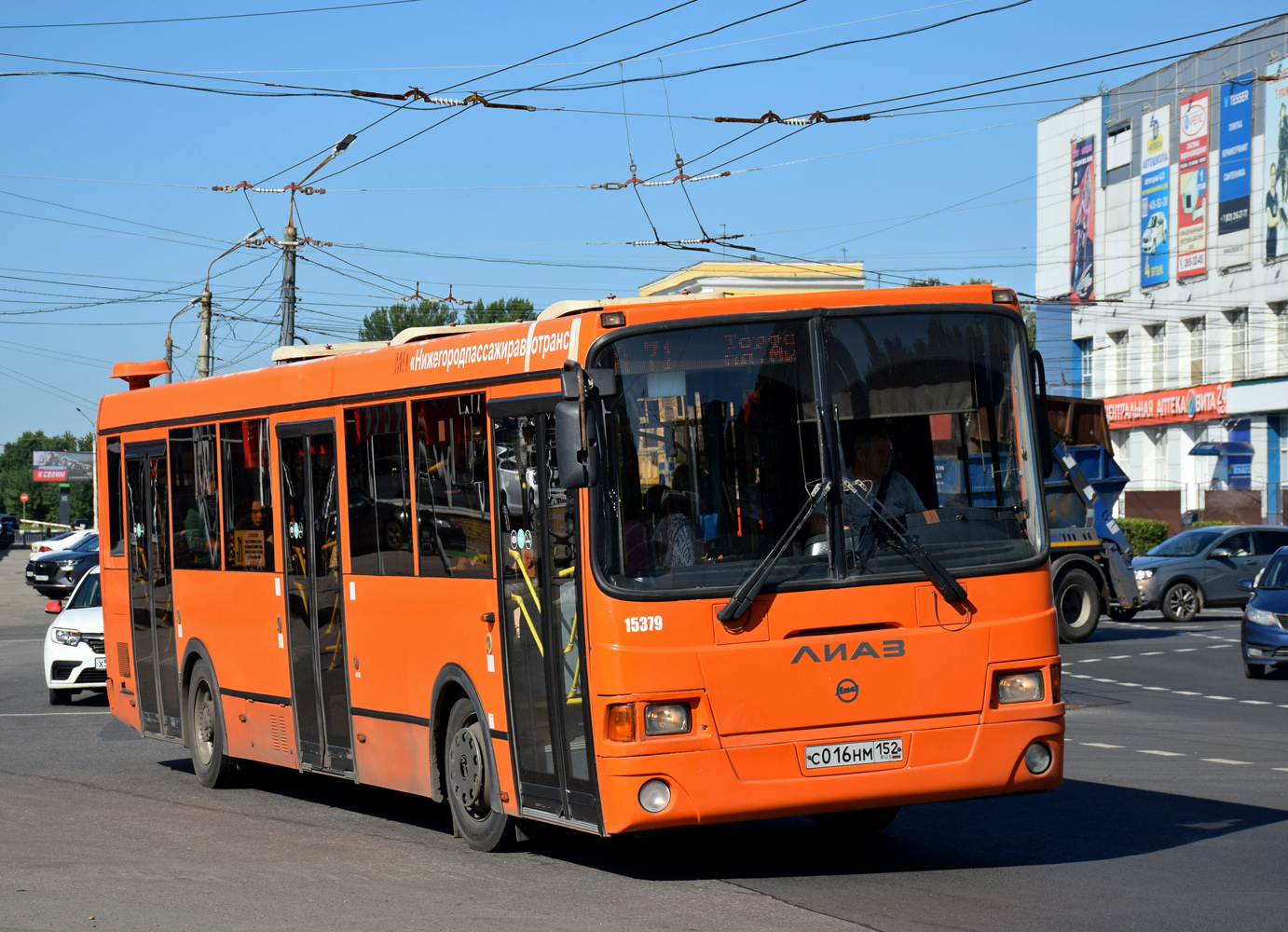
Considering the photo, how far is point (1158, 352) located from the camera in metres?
58.7

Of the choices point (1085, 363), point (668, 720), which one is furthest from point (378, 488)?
point (1085, 363)

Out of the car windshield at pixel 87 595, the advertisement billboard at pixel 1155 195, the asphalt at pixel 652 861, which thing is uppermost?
the advertisement billboard at pixel 1155 195

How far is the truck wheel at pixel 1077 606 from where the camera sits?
2517 centimetres

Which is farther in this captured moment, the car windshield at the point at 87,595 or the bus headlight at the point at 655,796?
the car windshield at the point at 87,595

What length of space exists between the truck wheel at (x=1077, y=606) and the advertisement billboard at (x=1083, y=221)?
37.1m

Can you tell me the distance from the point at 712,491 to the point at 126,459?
7847 mm

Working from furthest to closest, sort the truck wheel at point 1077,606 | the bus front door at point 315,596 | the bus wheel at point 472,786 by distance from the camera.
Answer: the truck wheel at point 1077,606
the bus front door at point 315,596
the bus wheel at point 472,786

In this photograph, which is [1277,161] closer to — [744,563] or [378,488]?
[378,488]

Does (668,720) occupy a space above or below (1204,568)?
above

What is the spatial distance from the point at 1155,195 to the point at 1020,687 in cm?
5243

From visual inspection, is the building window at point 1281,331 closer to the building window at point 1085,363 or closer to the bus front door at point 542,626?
the building window at point 1085,363

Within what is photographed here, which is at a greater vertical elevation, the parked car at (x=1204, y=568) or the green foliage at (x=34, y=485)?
the green foliage at (x=34, y=485)

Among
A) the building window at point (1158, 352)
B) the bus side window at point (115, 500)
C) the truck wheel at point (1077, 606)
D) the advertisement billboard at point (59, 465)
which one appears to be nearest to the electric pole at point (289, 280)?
the truck wheel at point (1077, 606)

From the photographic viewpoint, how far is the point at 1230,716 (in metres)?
16.1
